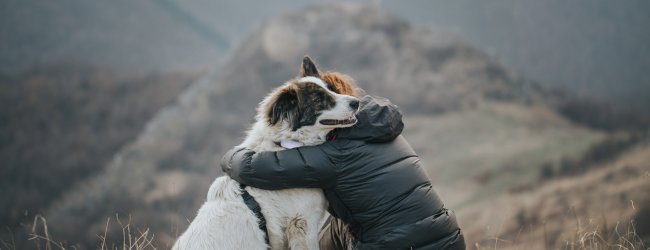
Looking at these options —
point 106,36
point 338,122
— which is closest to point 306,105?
point 338,122

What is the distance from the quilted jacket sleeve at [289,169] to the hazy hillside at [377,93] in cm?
1678

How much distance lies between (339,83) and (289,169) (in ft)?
3.29

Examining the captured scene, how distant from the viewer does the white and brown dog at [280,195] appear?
10.3ft

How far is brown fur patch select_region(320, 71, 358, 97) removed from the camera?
379 cm

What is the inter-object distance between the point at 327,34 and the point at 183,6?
6678 centimetres

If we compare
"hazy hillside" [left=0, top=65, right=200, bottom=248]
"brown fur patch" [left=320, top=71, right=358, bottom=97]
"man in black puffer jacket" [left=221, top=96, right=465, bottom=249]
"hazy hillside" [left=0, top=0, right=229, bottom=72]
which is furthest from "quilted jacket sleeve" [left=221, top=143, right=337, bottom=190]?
"hazy hillside" [left=0, top=0, right=229, bottom=72]

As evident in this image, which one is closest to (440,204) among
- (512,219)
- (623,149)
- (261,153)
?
(261,153)

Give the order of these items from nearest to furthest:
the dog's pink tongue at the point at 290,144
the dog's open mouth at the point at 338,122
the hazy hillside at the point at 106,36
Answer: the dog's open mouth at the point at 338,122
the dog's pink tongue at the point at 290,144
the hazy hillside at the point at 106,36

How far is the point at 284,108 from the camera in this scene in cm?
350

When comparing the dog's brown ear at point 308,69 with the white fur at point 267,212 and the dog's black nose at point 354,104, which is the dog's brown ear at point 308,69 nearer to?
the white fur at point 267,212

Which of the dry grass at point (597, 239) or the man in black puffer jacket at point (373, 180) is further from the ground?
the man in black puffer jacket at point (373, 180)

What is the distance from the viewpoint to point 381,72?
51625mm

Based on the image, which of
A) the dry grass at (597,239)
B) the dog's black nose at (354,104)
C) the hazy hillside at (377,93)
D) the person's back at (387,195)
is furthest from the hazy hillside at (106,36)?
the person's back at (387,195)

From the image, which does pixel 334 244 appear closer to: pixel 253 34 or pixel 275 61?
pixel 275 61
